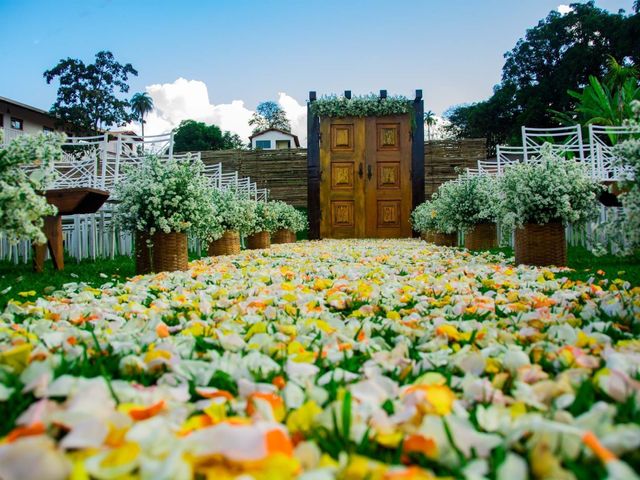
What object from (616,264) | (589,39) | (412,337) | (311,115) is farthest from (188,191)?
(589,39)

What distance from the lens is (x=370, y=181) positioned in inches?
409

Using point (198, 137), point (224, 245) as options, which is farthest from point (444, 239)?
point (198, 137)

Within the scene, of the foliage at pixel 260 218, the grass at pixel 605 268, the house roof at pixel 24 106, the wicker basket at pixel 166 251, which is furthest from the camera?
the house roof at pixel 24 106

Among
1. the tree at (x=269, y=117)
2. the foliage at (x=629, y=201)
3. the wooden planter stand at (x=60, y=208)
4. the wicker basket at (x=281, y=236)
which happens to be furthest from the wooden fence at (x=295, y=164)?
the tree at (x=269, y=117)

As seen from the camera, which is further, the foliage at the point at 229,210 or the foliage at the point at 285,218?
the foliage at the point at 285,218

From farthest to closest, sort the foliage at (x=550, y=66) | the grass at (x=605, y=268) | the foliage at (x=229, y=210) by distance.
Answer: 1. the foliage at (x=550, y=66)
2. the foliage at (x=229, y=210)
3. the grass at (x=605, y=268)

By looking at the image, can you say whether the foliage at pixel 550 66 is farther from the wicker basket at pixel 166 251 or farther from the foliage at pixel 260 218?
the wicker basket at pixel 166 251

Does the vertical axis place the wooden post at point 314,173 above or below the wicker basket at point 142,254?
above

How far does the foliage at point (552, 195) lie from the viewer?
3.60 m

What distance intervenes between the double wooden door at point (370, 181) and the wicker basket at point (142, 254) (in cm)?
689

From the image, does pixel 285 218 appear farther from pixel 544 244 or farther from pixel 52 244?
pixel 544 244

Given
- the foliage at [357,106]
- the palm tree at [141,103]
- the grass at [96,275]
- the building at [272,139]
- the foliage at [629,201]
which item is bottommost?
the grass at [96,275]

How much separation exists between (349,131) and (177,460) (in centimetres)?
1012

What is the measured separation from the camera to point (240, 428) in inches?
27.0
